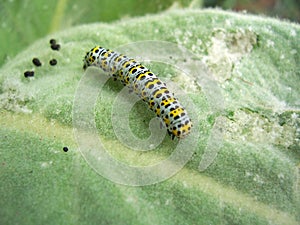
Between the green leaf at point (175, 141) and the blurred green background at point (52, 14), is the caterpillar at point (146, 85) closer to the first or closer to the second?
the green leaf at point (175, 141)

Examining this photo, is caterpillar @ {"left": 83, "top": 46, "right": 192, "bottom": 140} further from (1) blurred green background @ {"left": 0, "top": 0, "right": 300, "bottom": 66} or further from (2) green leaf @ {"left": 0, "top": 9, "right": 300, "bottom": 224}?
(1) blurred green background @ {"left": 0, "top": 0, "right": 300, "bottom": 66}

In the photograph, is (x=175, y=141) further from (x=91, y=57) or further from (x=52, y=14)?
(x=52, y=14)

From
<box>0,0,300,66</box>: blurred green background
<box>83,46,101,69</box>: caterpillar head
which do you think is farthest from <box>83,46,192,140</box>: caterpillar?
<box>0,0,300,66</box>: blurred green background

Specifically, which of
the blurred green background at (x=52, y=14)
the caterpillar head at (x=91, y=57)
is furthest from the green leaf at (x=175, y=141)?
the blurred green background at (x=52, y=14)

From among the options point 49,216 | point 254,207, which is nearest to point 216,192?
point 254,207

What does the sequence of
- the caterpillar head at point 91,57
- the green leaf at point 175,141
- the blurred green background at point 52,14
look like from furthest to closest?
the blurred green background at point 52,14 → the caterpillar head at point 91,57 → the green leaf at point 175,141

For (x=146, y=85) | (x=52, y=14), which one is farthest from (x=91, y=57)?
(x=52, y=14)

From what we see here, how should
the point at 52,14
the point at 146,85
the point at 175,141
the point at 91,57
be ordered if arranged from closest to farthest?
the point at 175,141 → the point at 146,85 → the point at 91,57 → the point at 52,14
